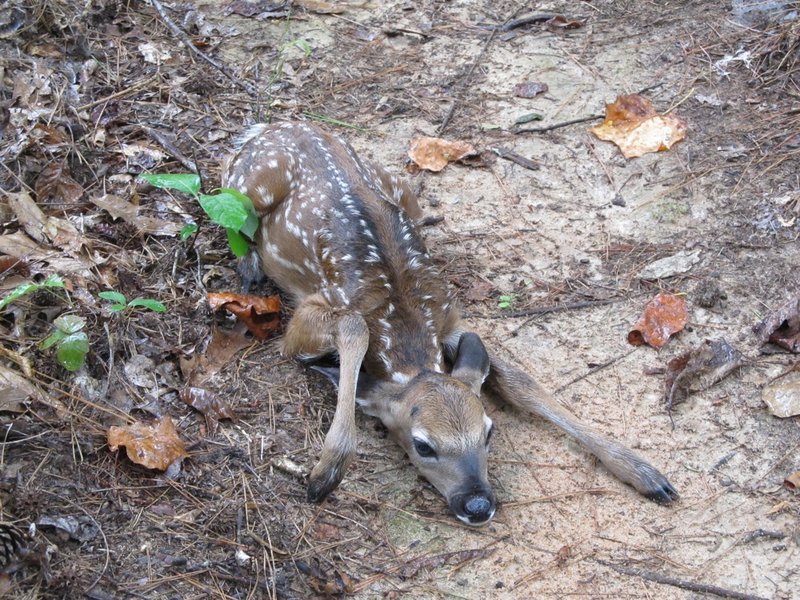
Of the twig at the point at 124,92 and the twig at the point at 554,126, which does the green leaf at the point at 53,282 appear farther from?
the twig at the point at 554,126

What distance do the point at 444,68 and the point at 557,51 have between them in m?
0.96

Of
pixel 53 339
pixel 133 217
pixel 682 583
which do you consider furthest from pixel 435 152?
pixel 682 583

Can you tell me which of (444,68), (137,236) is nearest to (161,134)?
(137,236)

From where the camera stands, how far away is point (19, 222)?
511 centimetres

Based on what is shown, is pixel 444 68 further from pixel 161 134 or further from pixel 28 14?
pixel 28 14

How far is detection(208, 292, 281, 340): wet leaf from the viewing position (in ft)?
16.8

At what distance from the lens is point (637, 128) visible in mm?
6641

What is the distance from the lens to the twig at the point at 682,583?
392 centimetres

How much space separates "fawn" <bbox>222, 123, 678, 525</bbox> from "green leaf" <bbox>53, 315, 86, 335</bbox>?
1.14 m

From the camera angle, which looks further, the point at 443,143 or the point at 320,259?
the point at 443,143

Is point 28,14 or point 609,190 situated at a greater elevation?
point 28,14

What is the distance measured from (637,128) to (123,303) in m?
3.95

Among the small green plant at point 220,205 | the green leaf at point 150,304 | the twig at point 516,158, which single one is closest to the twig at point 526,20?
the twig at point 516,158

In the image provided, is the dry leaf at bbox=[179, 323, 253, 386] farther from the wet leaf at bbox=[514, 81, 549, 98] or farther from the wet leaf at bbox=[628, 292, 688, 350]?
the wet leaf at bbox=[514, 81, 549, 98]
